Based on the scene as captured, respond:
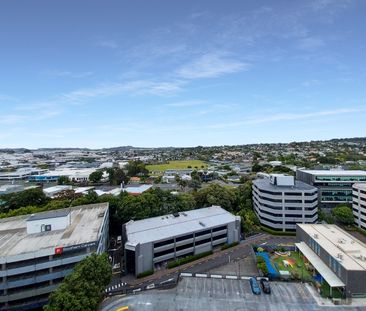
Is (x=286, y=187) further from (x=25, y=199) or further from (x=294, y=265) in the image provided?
(x=25, y=199)

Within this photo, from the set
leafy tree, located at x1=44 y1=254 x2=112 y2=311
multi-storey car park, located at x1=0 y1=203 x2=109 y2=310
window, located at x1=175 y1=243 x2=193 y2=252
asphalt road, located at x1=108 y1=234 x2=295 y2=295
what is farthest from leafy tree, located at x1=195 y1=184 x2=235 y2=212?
leafy tree, located at x1=44 y1=254 x2=112 y2=311

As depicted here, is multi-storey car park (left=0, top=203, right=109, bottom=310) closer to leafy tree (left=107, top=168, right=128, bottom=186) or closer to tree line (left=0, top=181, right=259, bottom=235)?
tree line (left=0, top=181, right=259, bottom=235)

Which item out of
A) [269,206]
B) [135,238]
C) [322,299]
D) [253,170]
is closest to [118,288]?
[135,238]

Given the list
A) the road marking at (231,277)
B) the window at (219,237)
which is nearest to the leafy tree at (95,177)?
the window at (219,237)

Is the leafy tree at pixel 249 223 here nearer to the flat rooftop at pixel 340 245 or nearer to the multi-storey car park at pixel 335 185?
the flat rooftop at pixel 340 245

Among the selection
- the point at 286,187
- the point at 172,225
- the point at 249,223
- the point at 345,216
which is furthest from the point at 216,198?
the point at 345,216
